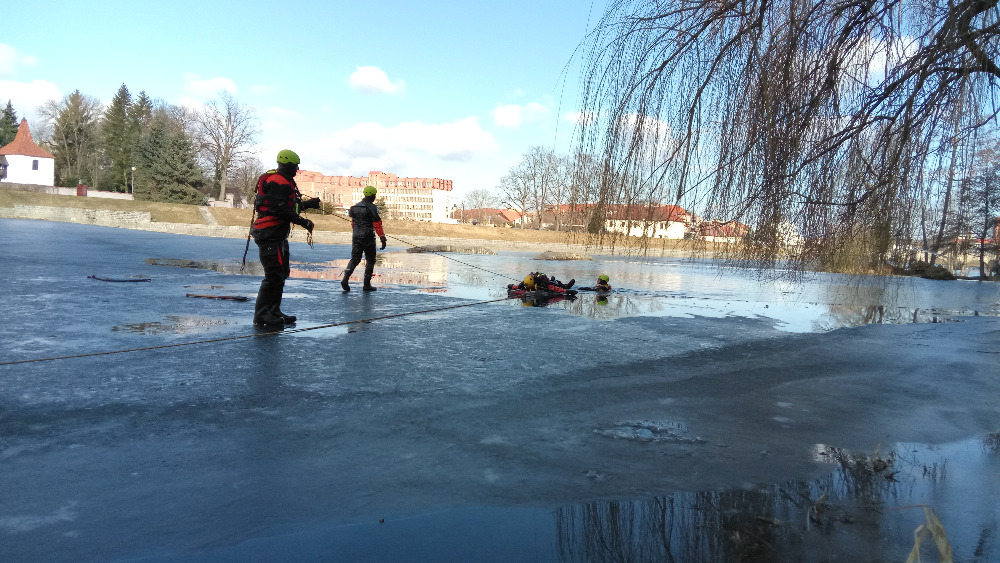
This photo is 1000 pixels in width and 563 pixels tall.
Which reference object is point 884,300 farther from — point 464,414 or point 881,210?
point 464,414

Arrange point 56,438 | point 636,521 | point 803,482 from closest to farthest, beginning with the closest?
point 636,521 → point 803,482 → point 56,438

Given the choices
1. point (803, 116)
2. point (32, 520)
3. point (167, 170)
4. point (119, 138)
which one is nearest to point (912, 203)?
point (803, 116)

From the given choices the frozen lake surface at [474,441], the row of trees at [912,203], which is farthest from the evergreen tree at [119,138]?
the row of trees at [912,203]

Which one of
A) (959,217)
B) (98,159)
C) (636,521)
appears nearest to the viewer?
(636,521)

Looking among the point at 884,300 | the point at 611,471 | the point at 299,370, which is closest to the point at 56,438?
the point at 299,370

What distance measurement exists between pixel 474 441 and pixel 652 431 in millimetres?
1130

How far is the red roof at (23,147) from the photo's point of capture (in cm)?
6976

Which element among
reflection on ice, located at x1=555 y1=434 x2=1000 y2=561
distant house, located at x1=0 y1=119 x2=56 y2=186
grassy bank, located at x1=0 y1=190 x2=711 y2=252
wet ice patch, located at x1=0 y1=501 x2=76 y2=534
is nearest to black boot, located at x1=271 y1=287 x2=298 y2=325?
wet ice patch, located at x1=0 y1=501 x2=76 y2=534

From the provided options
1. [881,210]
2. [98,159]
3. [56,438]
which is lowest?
[56,438]

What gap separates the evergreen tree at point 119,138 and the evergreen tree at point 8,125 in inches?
556

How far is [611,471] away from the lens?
3.18m

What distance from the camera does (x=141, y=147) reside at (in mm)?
65000

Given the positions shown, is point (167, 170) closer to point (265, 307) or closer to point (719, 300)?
point (719, 300)

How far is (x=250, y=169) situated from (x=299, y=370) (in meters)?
96.8
